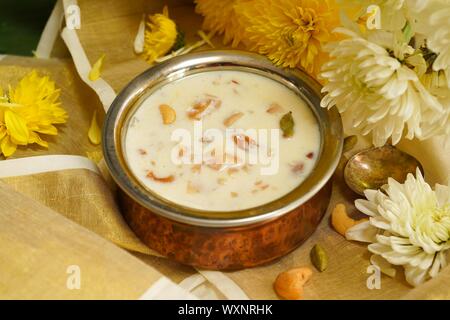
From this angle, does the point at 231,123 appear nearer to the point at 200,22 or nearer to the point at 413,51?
the point at 413,51

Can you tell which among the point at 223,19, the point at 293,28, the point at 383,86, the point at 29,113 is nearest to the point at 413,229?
the point at 383,86

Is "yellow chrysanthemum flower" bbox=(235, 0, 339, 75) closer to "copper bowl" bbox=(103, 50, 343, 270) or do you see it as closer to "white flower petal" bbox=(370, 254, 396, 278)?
"copper bowl" bbox=(103, 50, 343, 270)

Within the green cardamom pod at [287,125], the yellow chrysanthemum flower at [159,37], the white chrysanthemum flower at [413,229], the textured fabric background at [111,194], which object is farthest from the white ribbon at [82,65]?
the white chrysanthemum flower at [413,229]

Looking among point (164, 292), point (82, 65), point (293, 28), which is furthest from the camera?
point (82, 65)

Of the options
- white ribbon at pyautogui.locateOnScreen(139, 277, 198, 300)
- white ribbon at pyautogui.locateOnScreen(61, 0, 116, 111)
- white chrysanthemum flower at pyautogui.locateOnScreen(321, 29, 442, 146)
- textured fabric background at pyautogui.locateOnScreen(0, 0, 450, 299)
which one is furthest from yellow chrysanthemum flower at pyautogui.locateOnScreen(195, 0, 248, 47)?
white ribbon at pyautogui.locateOnScreen(139, 277, 198, 300)

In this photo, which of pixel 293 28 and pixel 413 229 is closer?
pixel 413 229

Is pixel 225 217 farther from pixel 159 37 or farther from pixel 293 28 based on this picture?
pixel 159 37

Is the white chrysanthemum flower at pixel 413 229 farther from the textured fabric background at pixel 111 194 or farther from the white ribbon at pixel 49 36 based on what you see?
the white ribbon at pixel 49 36
